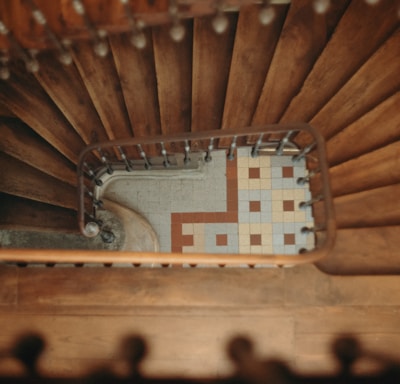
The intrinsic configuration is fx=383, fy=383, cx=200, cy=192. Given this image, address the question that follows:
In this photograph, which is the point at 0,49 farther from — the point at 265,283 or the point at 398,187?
the point at 398,187

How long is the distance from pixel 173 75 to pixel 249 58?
53 centimetres

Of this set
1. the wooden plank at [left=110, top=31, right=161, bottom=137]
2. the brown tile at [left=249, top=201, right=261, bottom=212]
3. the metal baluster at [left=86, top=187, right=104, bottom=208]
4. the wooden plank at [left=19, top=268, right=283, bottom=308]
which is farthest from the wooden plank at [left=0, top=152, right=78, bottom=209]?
the brown tile at [left=249, top=201, right=261, bottom=212]

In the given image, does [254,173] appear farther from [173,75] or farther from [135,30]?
[135,30]

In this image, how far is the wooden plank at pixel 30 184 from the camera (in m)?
2.94

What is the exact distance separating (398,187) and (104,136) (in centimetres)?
220

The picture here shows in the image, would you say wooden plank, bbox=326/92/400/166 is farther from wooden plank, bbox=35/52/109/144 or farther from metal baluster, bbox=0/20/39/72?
metal baluster, bbox=0/20/39/72

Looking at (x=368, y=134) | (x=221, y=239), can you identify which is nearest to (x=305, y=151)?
(x=368, y=134)

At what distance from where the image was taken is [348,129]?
262 centimetres

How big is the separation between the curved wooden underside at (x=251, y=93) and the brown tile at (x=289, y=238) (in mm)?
1148

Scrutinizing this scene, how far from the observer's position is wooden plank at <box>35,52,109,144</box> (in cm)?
251

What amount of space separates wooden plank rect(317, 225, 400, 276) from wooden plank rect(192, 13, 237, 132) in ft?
4.37

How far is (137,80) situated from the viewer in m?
2.70

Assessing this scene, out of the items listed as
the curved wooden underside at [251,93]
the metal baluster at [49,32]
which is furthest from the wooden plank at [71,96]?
the metal baluster at [49,32]

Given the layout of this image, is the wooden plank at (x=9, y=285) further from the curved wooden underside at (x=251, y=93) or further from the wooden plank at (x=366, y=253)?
the wooden plank at (x=366, y=253)
